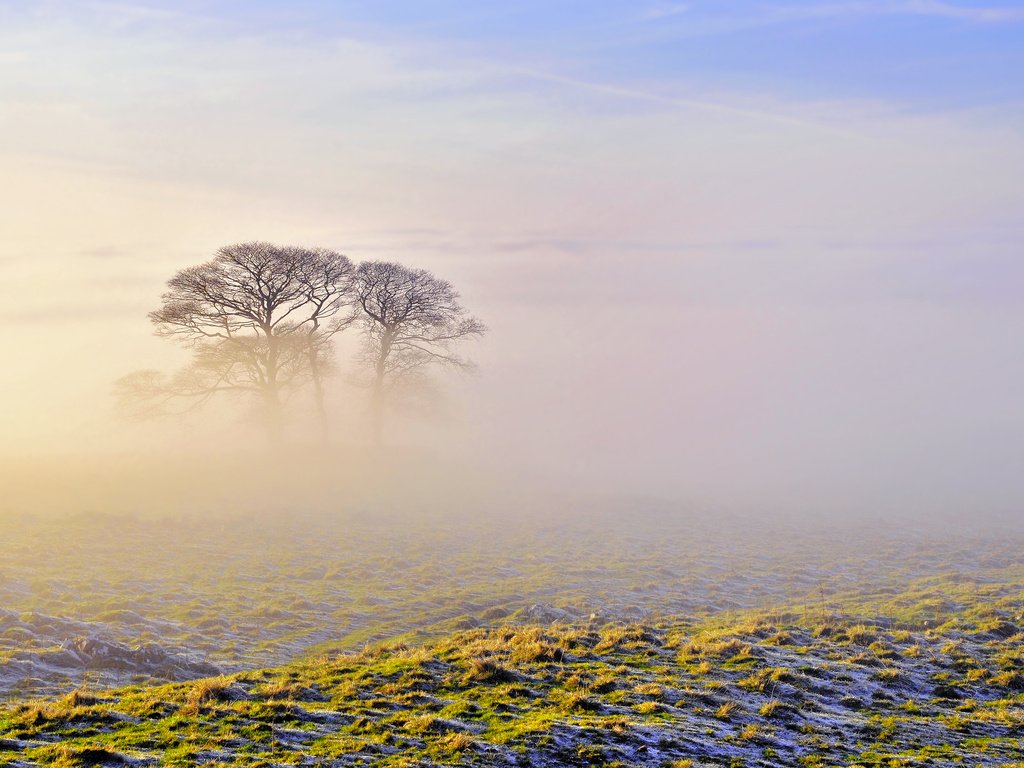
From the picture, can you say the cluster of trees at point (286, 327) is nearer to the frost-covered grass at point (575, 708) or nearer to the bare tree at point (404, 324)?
the bare tree at point (404, 324)

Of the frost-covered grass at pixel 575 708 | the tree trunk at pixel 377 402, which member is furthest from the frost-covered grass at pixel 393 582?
the tree trunk at pixel 377 402

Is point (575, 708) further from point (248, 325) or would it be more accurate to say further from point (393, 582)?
point (248, 325)

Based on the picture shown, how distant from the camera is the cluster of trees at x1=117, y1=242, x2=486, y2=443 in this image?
49.2 meters

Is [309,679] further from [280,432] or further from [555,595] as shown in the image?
[280,432]

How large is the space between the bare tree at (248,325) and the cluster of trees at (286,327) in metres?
0.07

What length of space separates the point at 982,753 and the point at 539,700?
7.43m

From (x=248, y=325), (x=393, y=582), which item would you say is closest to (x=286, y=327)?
(x=248, y=325)

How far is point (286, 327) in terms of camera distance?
52.5 m

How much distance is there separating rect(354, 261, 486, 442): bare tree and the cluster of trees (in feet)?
0.24

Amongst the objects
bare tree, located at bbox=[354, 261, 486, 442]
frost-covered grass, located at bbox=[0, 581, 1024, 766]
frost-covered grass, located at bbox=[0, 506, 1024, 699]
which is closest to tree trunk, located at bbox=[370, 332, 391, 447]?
bare tree, located at bbox=[354, 261, 486, 442]

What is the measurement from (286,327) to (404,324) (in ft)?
28.0

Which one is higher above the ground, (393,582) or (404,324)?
(404,324)

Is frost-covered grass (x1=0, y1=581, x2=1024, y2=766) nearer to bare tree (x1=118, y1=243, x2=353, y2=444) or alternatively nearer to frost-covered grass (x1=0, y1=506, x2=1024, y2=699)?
frost-covered grass (x1=0, y1=506, x2=1024, y2=699)

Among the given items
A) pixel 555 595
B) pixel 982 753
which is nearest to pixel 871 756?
pixel 982 753
